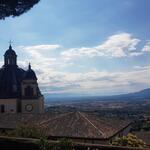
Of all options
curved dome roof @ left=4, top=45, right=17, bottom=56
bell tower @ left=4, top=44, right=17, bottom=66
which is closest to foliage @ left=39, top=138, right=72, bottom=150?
bell tower @ left=4, top=44, right=17, bottom=66

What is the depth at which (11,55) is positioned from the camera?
5406 centimetres

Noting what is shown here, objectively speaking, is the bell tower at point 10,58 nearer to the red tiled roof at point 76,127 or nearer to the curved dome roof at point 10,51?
the curved dome roof at point 10,51

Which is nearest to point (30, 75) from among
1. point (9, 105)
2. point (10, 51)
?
point (9, 105)

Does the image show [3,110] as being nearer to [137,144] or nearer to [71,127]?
[71,127]

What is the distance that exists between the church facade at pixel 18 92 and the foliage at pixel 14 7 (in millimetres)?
32136

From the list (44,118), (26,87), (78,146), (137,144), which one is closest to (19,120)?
(44,118)

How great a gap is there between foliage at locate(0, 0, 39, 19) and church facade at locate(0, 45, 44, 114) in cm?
3214

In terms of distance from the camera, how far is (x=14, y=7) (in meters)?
18.9

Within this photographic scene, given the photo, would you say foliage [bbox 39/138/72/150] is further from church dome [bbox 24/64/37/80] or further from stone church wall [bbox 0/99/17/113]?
stone church wall [bbox 0/99/17/113]

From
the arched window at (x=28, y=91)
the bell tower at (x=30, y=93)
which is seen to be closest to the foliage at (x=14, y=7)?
the bell tower at (x=30, y=93)

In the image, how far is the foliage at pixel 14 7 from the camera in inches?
733

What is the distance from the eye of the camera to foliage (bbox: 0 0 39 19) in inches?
733

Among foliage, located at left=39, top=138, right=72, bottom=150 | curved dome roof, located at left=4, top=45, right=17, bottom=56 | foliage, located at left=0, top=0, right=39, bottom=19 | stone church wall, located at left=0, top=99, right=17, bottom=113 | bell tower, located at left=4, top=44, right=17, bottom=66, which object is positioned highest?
curved dome roof, located at left=4, top=45, right=17, bottom=56

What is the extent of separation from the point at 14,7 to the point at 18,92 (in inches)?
1365
